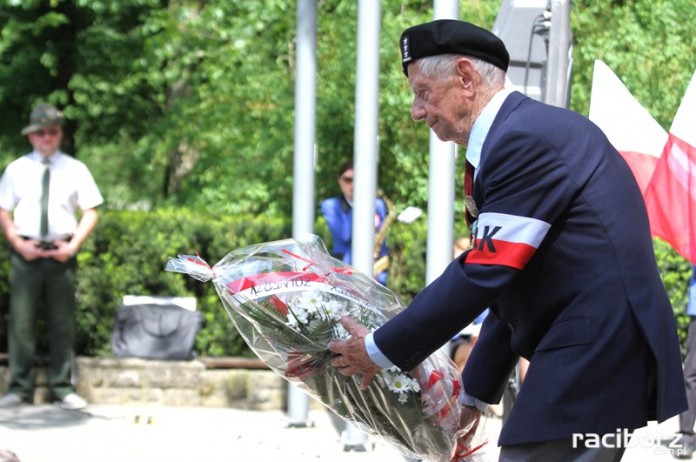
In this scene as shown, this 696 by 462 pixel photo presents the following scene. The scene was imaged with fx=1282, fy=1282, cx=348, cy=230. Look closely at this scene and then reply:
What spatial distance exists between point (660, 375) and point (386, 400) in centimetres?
91

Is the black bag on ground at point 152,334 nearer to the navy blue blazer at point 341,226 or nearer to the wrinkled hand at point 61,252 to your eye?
the wrinkled hand at point 61,252

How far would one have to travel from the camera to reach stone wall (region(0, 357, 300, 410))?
9.96 m

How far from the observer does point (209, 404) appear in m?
10.0

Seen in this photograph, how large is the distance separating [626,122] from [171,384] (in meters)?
4.43

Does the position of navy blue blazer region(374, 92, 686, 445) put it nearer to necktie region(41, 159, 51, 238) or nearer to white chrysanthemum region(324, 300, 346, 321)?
white chrysanthemum region(324, 300, 346, 321)

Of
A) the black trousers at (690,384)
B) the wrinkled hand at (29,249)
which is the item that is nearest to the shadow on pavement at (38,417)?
the wrinkled hand at (29,249)

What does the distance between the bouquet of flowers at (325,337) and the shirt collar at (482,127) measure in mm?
685

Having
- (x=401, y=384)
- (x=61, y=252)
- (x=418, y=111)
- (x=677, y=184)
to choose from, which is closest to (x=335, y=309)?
(x=401, y=384)

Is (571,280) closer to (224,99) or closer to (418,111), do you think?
(418,111)

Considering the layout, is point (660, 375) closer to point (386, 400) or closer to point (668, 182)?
point (386, 400)

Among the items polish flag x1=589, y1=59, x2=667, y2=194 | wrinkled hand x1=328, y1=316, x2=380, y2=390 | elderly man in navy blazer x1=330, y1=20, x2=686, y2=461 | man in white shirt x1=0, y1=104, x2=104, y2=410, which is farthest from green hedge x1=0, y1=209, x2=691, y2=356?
elderly man in navy blazer x1=330, y1=20, x2=686, y2=461

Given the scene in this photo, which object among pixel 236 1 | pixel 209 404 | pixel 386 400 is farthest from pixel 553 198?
pixel 236 1

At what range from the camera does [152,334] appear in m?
10.1

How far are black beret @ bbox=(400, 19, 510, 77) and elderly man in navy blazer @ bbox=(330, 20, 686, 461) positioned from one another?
176 mm
